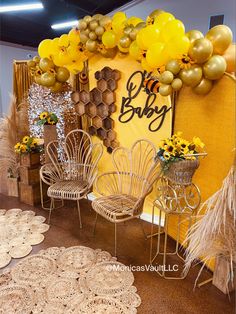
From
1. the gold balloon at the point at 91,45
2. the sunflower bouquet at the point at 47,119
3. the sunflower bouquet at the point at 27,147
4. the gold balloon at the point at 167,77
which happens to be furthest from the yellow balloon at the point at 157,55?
the sunflower bouquet at the point at 27,147

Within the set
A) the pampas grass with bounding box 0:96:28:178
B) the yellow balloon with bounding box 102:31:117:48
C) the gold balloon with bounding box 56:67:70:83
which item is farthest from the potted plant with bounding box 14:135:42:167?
the yellow balloon with bounding box 102:31:117:48

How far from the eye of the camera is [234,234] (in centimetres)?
159

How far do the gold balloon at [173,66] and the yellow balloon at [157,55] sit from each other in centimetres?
9

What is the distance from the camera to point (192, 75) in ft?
5.80

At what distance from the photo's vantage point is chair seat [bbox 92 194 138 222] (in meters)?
2.15

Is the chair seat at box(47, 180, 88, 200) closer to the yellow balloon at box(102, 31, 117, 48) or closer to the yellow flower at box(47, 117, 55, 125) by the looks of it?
the yellow flower at box(47, 117, 55, 125)

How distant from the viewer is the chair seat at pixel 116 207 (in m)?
2.15

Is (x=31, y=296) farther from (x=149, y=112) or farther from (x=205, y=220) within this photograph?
(x=149, y=112)

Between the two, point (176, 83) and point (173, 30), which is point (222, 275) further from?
point (173, 30)

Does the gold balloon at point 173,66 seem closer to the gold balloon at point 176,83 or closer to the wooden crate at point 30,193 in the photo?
the gold balloon at point 176,83

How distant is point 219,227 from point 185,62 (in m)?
1.16

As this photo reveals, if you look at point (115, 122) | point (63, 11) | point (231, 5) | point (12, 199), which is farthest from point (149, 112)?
point (63, 11)

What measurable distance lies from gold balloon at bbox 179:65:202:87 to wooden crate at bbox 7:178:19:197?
9.10 feet

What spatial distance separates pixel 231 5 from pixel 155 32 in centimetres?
269
